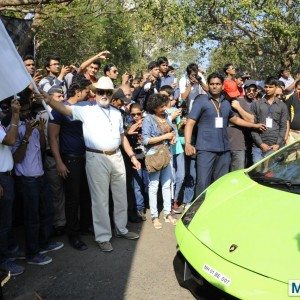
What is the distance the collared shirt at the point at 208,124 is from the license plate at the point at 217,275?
2.60 meters

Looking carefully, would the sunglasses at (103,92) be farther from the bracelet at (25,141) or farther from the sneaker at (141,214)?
the sneaker at (141,214)

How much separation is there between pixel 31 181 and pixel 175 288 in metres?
1.73

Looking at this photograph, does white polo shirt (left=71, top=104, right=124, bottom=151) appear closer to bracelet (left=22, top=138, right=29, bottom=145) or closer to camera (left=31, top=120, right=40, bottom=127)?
camera (left=31, top=120, right=40, bottom=127)

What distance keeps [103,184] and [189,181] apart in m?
1.94

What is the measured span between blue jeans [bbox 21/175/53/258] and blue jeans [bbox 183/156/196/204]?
2.33 meters

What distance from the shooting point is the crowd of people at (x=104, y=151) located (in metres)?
3.97

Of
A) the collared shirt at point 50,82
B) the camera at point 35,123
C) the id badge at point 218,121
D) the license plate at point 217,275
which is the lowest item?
the license plate at point 217,275

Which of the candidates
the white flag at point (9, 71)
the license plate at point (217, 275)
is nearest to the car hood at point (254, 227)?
the license plate at point (217, 275)

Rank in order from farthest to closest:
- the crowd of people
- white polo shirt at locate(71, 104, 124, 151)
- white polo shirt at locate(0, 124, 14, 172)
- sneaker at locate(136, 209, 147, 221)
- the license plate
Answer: sneaker at locate(136, 209, 147, 221) → white polo shirt at locate(71, 104, 124, 151) → the crowd of people → white polo shirt at locate(0, 124, 14, 172) → the license plate

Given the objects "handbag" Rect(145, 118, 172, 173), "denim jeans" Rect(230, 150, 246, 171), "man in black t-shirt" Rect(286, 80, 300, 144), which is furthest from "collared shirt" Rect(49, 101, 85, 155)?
"man in black t-shirt" Rect(286, 80, 300, 144)

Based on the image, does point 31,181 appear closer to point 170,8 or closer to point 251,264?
point 251,264

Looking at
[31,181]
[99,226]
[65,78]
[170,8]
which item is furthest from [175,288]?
[170,8]

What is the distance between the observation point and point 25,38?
6738 millimetres

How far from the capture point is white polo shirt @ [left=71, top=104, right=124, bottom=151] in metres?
4.33
